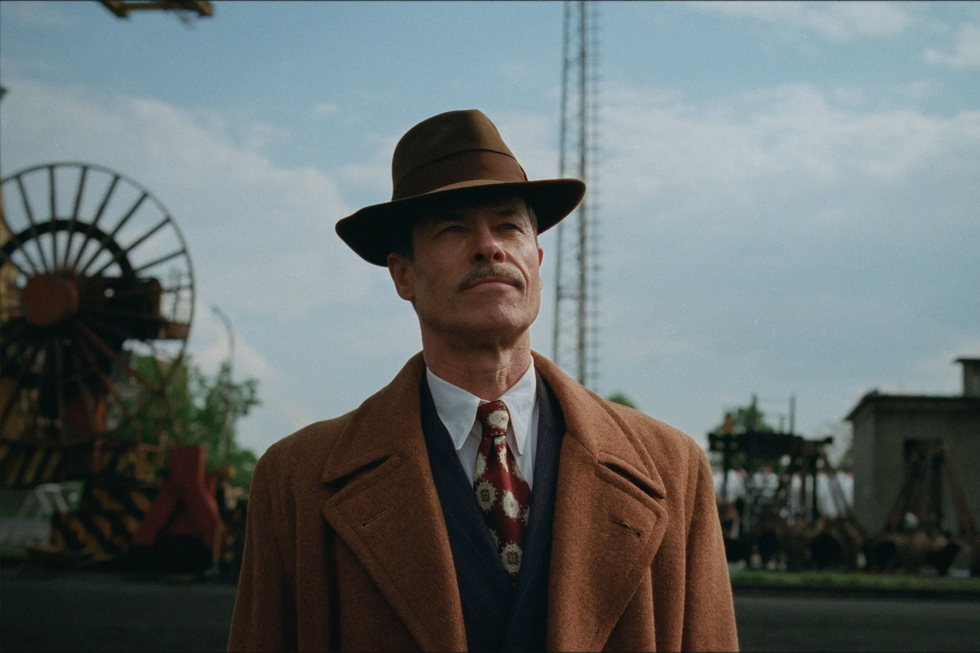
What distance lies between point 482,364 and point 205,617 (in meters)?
8.97

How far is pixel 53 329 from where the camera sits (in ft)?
71.5

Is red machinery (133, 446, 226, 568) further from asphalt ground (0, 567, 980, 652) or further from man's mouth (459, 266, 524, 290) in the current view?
man's mouth (459, 266, 524, 290)

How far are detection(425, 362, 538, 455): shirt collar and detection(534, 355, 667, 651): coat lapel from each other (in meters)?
0.09

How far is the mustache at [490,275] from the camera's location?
2.44 metres

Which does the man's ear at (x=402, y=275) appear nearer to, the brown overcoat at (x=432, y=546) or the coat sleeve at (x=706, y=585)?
the brown overcoat at (x=432, y=546)

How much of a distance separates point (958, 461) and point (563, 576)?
117 ft

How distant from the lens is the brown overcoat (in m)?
2.29

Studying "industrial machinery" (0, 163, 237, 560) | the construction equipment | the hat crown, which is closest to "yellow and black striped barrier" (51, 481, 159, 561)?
"industrial machinery" (0, 163, 237, 560)

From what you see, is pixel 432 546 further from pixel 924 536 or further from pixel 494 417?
pixel 924 536

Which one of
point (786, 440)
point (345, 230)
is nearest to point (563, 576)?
point (345, 230)

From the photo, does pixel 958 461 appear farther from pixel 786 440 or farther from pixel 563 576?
pixel 563 576

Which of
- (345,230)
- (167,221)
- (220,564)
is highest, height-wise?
A: (167,221)

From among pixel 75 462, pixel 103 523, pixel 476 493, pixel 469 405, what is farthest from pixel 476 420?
pixel 75 462

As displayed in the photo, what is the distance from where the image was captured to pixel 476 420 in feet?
8.34
